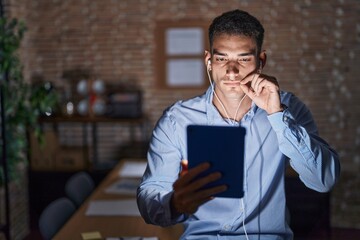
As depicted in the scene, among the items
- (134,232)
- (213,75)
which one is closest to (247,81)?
(213,75)

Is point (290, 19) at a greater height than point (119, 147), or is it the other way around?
point (290, 19)

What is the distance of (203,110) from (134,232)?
1.16 meters

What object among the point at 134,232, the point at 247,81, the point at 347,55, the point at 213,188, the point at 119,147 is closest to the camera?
the point at 213,188

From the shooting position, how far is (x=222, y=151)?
141 centimetres

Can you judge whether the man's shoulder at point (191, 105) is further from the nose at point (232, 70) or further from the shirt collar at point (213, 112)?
the nose at point (232, 70)

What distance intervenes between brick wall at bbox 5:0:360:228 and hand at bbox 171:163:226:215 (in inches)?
158

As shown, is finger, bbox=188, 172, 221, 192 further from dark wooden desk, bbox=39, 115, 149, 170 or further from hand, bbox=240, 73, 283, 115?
dark wooden desk, bbox=39, 115, 149, 170

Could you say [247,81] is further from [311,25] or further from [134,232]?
[311,25]

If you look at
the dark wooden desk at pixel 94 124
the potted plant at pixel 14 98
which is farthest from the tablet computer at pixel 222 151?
the dark wooden desk at pixel 94 124

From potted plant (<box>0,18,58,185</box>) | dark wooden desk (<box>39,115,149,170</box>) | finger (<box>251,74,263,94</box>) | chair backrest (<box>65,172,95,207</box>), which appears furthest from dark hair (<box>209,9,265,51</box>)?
dark wooden desk (<box>39,115,149,170</box>)

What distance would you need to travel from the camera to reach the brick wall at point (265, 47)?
5148 millimetres

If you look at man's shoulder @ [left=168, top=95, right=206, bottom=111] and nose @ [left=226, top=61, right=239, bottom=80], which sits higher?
nose @ [left=226, top=61, right=239, bottom=80]

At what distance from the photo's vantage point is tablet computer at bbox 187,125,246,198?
1406mm

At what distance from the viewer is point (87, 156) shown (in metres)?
5.23
